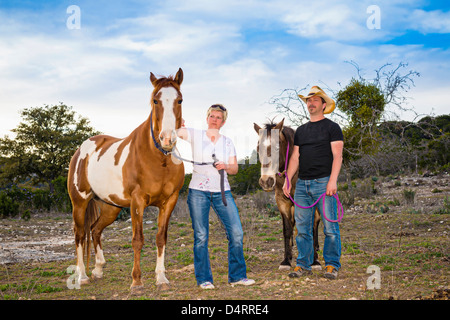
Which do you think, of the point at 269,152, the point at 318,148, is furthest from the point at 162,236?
the point at 318,148

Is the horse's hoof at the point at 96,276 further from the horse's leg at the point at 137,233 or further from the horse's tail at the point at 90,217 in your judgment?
the horse's leg at the point at 137,233

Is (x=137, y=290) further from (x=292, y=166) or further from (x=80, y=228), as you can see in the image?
(x=292, y=166)


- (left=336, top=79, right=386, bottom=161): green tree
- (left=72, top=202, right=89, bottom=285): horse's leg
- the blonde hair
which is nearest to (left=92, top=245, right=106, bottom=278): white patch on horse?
(left=72, top=202, right=89, bottom=285): horse's leg

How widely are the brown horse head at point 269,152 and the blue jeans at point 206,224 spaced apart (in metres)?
0.68

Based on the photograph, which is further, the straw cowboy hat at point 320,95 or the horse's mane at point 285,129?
the horse's mane at point 285,129

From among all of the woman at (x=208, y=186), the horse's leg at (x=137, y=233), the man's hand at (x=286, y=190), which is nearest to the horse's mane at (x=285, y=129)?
the man's hand at (x=286, y=190)

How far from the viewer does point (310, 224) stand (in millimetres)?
5398

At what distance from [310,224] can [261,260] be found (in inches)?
A: 66.9

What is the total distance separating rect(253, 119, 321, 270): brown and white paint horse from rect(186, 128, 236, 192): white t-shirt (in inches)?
27.5

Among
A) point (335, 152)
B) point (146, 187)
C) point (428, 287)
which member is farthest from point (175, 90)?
point (428, 287)

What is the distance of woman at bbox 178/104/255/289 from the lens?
471 centimetres

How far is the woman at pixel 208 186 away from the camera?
4715 millimetres

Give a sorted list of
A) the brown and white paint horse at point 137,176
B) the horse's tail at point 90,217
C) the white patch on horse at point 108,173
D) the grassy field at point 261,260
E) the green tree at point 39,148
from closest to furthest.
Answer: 1. the brown and white paint horse at point 137,176
2. the grassy field at point 261,260
3. the white patch on horse at point 108,173
4. the horse's tail at point 90,217
5. the green tree at point 39,148

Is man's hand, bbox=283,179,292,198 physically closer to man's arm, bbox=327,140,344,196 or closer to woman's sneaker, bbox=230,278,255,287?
man's arm, bbox=327,140,344,196
